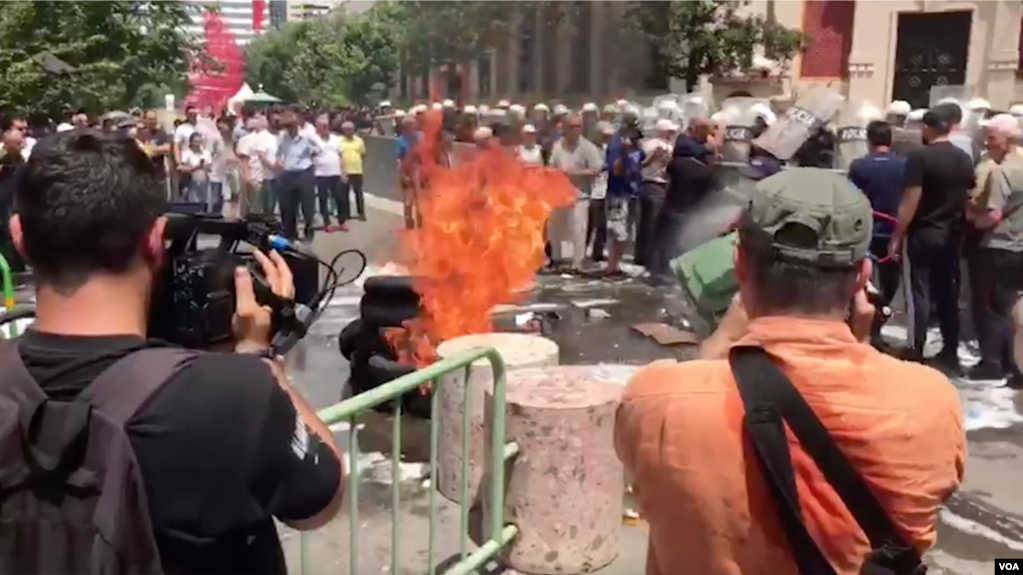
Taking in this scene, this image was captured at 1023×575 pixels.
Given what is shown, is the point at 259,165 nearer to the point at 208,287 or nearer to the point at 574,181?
the point at 574,181

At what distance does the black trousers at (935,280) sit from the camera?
7668mm

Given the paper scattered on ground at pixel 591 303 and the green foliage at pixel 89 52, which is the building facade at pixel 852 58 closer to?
the green foliage at pixel 89 52

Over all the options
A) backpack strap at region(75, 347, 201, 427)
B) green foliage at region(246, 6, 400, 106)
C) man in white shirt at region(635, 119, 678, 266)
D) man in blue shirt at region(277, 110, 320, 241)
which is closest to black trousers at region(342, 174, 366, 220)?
man in blue shirt at region(277, 110, 320, 241)

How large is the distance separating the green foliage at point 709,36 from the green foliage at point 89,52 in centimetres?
1124

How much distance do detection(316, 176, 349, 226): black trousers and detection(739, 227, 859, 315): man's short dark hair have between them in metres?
14.7

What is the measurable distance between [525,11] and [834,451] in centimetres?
1828

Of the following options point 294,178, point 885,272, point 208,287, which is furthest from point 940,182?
point 294,178

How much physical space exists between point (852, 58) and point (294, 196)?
47.2 ft

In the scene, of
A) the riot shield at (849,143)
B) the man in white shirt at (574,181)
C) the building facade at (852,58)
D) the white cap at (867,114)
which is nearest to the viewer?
the man in white shirt at (574,181)

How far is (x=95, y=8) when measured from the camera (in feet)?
71.6

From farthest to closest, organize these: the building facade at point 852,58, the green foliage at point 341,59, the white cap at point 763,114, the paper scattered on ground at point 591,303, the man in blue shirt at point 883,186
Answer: the green foliage at point 341,59
the building facade at point 852,58
the white cap at point 763,114
the paper scattered on ground at point 591,303
the man in blue shirt at point 883,186

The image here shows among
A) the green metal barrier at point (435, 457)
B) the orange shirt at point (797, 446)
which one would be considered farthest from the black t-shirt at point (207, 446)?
the green metal barrier at point (435, 457)

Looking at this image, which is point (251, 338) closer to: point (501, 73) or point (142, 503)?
point (142, 503)

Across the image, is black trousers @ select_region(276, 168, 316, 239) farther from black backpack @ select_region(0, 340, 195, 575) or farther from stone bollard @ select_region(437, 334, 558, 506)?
black backpack @ select_region(0, 340, 195, 575)
